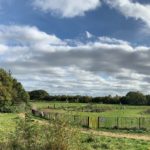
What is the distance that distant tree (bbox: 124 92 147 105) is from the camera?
6038 inches

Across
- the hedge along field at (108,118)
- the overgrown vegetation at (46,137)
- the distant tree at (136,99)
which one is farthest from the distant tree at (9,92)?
the distant tree at (136,99)

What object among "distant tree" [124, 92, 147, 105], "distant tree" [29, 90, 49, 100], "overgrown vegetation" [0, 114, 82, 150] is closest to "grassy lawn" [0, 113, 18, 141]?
"overgrown vegetation" [0, 114, 82, 150]

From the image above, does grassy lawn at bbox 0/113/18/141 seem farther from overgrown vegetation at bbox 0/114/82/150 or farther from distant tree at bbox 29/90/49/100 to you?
distant tree at bbox 29/90/49/100

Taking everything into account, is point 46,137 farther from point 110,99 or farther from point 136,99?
point 110,99

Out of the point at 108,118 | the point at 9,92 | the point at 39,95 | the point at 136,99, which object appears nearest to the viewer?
the point at 108,118

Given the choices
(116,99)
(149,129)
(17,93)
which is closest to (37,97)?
(116,99)

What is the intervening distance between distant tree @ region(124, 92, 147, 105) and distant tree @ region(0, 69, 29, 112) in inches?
2534

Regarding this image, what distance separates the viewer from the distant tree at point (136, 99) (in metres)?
153

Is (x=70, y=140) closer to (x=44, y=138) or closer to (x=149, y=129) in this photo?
(x=44, y=138)

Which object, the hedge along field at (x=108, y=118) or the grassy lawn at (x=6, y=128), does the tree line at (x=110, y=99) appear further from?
the grassy lawn at (x=6, y=128)

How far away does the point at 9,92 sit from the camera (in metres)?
89.8

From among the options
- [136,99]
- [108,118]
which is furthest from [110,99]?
[108,118]

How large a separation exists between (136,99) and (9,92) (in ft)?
243

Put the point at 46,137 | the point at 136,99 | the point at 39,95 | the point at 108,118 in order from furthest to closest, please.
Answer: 1. the point at 39,95
2. the point at 136,99
3. the point at 108,118
4. the point at 46,137
